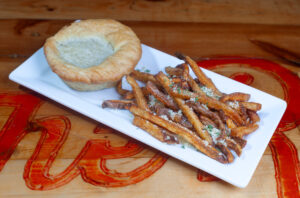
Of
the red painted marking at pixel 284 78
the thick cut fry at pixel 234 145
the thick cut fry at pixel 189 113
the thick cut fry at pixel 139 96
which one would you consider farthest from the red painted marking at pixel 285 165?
the thick cut fry at pixel 139 96

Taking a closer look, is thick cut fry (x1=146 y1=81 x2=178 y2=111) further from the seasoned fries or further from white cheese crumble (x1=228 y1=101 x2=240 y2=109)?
white cheese crumble (x1=228 y1=101 x2=240 y2=109)

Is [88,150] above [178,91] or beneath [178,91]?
beneath

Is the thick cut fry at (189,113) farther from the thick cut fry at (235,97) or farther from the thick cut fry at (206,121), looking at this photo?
the thick cut fry at (235,97)

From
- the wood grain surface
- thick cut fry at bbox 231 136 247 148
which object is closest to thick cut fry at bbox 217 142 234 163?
thick cut fry at bbox 231 136 247 148

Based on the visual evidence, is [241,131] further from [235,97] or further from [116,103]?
[116,103]

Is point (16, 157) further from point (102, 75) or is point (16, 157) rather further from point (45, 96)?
point (102, 75)

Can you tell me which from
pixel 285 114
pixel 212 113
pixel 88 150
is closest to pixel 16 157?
pixel 88 150
